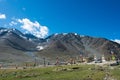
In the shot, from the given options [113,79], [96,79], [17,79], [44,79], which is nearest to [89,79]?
[96,79]

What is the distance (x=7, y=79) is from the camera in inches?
4038

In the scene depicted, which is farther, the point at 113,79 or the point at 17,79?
the point at 17,79

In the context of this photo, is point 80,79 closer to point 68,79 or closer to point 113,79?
point 68,79

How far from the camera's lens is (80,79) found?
97.8 m

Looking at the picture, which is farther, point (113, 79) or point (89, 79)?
point (89, 79)

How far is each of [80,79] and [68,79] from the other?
4.32m

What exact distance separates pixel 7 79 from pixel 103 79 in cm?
3544

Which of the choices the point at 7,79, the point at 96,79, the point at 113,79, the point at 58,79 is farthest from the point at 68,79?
the point at 7,79

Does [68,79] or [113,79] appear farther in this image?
[68,79]

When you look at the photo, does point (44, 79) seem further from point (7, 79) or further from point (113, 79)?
point (113, 79)

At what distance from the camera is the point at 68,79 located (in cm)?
9856

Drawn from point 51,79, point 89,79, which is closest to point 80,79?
point 89,79

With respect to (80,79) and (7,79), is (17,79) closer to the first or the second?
(7,79)

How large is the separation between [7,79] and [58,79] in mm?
19474
